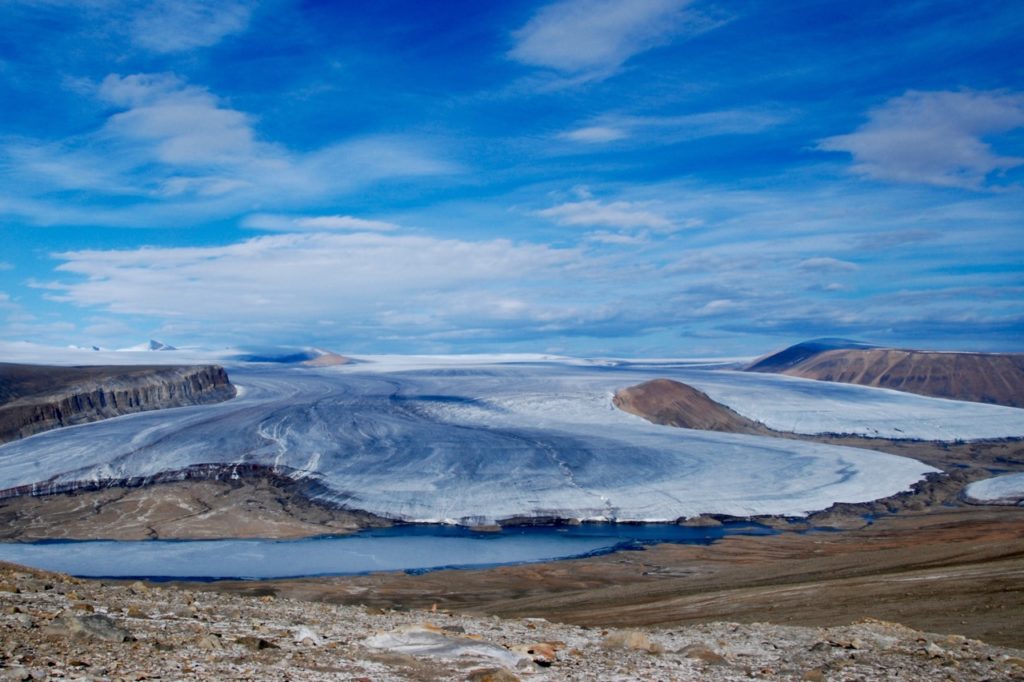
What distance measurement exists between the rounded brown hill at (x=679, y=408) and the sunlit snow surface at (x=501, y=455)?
1.69 m

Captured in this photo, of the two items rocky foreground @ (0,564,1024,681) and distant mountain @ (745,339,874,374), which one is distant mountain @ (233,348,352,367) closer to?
distant mountain @ (745,339,874,374)

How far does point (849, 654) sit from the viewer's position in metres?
7.96

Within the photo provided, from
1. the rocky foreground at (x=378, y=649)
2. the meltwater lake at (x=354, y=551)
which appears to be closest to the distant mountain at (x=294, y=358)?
the meltwater lake at (x=354, y=551)

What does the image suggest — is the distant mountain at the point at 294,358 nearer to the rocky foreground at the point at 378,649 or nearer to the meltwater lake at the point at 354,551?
the meltwater lake at the point at 354,551

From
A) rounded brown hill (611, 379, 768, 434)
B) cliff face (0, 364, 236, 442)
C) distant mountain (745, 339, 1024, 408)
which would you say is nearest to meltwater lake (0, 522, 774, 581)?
cliff face (0, 364, 236, 442)

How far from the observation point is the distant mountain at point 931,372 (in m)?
86.4

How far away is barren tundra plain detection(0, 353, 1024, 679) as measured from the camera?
1148 centimetres

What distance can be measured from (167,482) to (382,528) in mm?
11260

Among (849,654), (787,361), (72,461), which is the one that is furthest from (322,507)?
(787,361)

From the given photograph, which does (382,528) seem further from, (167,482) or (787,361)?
(787,361)

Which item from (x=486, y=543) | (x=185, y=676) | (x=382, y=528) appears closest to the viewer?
(x=185, y=676)

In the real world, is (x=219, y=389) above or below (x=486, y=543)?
above

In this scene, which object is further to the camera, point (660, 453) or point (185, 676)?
point (660, 453)

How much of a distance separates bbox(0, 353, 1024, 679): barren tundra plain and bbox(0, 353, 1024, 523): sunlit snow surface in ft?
0.49
